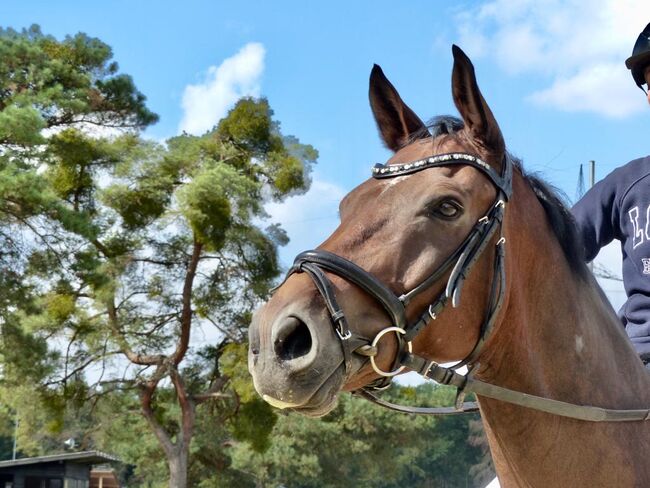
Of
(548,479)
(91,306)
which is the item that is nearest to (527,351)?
(548,479)

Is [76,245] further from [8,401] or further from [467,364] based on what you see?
[467,364]

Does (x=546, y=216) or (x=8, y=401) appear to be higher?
(x=8, y=401)

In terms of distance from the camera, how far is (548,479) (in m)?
2.48

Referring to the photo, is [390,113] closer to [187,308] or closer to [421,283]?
[421,283]

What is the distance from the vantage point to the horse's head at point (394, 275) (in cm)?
208

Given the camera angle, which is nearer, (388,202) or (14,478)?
(388,202)

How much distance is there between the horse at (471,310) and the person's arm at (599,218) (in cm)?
62

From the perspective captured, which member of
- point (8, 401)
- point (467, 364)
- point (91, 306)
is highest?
point (91, 306)

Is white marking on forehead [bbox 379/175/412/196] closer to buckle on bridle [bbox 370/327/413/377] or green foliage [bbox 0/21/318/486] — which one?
buckle on bridle [bbox 370/327/413/377]

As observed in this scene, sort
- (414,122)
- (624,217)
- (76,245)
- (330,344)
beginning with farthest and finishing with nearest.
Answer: (76,245) → (624,217) → (414,122) → (330,344)

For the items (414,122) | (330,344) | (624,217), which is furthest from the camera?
(624,217)

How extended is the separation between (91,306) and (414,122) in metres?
22.8

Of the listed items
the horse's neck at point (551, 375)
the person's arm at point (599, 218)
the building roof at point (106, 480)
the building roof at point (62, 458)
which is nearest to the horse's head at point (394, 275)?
the horse's neck at point (551, 375)

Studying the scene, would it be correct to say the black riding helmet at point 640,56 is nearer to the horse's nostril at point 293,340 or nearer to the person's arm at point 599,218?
the person's arm at point 599,218
